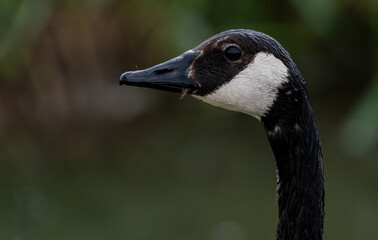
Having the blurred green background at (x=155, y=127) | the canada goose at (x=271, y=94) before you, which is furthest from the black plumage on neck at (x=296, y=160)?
the blurred green background at (x=155, y=127)

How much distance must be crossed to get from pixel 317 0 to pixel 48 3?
2.34m

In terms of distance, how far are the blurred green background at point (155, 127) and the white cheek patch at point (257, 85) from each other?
2965mm

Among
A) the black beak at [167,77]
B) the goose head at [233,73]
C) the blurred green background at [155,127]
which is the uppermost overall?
the goose head at [233,73]

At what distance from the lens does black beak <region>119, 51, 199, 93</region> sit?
11.0ft

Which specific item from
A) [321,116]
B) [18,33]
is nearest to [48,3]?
[18,33]

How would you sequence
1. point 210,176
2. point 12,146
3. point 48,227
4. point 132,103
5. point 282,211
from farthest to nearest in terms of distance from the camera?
point 132,103 → point 12,146 → point 210,176 → point 48,227 → point 282,211

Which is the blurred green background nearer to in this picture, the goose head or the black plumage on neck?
the black plumage on neck

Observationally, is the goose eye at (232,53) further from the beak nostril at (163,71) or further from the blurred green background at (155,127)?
the blurred green background at (155,127)

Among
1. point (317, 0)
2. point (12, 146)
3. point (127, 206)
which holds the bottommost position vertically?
point (12, 146)

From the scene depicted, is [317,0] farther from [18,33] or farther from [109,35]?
[18,33]

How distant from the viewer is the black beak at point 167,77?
11.0 feet

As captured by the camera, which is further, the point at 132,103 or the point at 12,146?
the point at 132,103

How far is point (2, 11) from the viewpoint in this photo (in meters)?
7.15

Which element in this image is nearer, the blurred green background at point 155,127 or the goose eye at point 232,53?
the goose eye at point 232,53
